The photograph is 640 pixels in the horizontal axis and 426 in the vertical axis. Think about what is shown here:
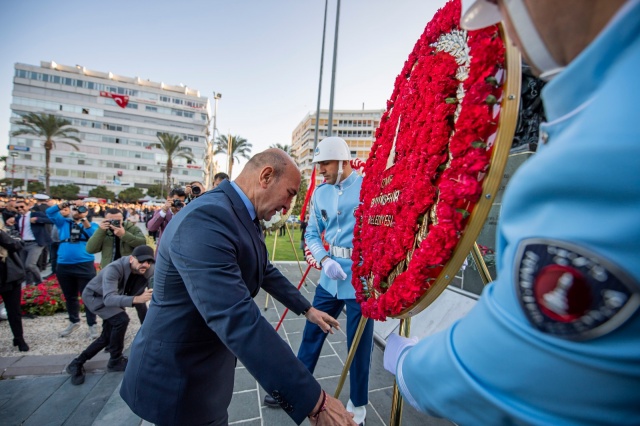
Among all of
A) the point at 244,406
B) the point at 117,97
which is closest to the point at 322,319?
the point at 244,406

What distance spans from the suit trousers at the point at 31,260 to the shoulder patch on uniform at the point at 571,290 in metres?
8.98

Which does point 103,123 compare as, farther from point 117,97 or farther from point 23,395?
point 23,395

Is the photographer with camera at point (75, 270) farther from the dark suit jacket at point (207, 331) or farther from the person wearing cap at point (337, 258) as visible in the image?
the dark suit jacket at point (207, 331)

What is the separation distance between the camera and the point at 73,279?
184 inches

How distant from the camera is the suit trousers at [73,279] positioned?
15.0 feet

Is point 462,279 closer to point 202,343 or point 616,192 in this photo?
point 202,343

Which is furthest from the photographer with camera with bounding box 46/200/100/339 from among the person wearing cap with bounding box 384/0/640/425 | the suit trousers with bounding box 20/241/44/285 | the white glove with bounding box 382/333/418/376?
the person wearing cap with bounding box 384/0/640/425

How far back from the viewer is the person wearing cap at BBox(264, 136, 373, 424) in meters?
2.53

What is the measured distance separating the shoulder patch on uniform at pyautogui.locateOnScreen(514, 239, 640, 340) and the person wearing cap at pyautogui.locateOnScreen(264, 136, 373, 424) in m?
2.17

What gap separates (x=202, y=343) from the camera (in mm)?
1491

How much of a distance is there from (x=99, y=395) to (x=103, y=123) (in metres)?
70.1

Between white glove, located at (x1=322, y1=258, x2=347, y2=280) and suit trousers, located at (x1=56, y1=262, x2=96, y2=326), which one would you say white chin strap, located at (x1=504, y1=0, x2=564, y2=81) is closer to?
white glove, located at (x1=322, y1=258, x2=347, y2=280)

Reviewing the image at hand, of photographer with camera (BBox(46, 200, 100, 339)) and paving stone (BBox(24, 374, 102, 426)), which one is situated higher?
photographer with camera (BBox(46, 200, 100, 339))

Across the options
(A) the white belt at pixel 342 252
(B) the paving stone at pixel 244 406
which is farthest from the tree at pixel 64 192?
(A) the white belt at pixel 342 252
